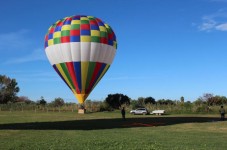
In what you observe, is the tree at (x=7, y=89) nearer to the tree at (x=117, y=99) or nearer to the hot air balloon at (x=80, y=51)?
the tree at (x=117, y=99)

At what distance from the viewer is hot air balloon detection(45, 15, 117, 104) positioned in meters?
49.1

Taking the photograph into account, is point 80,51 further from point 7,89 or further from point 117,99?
point 7,89

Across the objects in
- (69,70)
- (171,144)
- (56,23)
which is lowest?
(171,144)

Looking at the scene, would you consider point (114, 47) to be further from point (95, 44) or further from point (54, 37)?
point (54, 37)

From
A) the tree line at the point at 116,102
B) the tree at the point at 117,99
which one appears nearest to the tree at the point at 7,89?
the tree line at the point at 116,102

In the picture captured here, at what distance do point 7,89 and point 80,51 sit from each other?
94125 mm

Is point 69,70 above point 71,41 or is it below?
below

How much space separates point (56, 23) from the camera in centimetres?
5209

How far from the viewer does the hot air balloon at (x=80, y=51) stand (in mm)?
49094

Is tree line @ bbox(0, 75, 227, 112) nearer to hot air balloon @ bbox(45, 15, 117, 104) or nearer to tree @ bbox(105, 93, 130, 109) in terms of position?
tree @ bbox(105, 93, 130, 109)

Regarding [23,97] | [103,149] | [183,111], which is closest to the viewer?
[103,149]

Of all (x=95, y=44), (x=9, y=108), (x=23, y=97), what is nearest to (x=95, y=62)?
(x=95, y=44)

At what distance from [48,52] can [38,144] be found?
32948mm

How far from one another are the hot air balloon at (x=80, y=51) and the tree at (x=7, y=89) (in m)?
88.2
